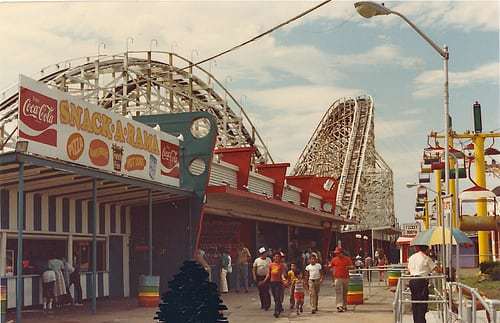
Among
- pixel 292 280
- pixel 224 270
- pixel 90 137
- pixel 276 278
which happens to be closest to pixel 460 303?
pixel 276 278

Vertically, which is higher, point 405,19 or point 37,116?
point 405,19

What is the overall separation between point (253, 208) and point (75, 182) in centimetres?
1235

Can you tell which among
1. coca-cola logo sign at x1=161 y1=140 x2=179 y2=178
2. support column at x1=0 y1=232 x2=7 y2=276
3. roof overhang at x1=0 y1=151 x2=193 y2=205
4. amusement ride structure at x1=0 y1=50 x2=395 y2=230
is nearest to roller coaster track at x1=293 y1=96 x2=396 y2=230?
amusement ride structure at x1=0 y1=50 x2=395 y2=230

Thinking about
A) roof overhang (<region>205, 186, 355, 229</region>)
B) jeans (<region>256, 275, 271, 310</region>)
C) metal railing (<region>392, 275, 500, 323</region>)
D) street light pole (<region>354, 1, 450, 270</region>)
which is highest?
street light pole (<region>354, 1, 450, 270</region>)

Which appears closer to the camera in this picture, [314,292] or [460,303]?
[460,303]

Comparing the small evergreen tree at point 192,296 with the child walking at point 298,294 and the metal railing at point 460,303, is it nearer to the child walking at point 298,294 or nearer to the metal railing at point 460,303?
the metal railing at point 460,303

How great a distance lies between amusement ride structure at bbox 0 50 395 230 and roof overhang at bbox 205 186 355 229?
4.25m

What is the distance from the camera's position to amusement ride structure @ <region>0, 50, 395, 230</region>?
120 ft

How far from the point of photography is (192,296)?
5.02 meters

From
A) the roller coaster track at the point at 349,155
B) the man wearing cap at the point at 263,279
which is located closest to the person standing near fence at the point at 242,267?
the man wearing cap at the point at 263,279

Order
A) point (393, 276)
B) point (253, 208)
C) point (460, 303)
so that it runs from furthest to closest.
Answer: point (253, 208)
point (393, 276)
point (460, 303)

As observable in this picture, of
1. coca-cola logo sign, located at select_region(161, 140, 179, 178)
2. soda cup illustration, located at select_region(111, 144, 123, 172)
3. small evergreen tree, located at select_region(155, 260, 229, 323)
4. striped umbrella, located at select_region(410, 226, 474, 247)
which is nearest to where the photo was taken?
small evergreen tree, located at select_region(155, 260, 229, 323)

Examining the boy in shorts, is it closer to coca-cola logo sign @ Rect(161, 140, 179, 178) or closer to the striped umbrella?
coca-cola logo sign @ Rect(161, 140, 179, 178)

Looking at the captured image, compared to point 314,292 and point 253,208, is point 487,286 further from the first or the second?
point 253,208
